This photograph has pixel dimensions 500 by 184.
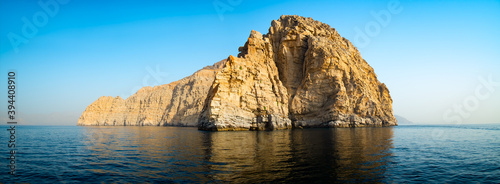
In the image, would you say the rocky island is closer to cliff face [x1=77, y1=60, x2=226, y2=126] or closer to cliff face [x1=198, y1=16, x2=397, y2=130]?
cliff face [x1=198, y1=16, x2=397, y2=130]

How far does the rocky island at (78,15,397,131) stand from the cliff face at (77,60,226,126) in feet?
199

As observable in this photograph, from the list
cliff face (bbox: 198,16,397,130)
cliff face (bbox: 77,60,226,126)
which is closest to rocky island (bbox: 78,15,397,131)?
cliff face (bbox: 198,16,397,130)

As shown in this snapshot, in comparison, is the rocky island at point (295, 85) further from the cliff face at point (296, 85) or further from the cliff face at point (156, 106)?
the cliff face at point (156, 106)

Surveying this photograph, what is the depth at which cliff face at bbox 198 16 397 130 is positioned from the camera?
5528 cm

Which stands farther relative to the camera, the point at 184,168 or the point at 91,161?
the point at 91,161

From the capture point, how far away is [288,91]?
249ft

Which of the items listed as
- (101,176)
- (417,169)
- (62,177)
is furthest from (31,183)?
(417,169)

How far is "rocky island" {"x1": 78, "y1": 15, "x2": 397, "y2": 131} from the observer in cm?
5525

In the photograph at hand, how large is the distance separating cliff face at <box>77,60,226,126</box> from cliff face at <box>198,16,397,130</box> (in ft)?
201

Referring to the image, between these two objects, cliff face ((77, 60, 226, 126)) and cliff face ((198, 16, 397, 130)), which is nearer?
cliff face ((198, 16, 397, 130))

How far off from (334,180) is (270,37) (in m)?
Result: 74.7

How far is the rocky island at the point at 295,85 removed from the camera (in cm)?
5525

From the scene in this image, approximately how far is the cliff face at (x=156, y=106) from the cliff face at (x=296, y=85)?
201ft

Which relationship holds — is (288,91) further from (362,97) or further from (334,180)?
(334,180)
